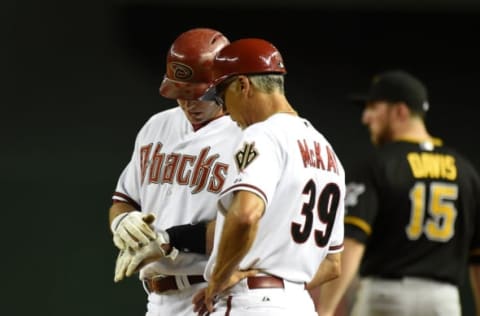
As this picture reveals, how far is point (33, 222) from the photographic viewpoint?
24.3ft

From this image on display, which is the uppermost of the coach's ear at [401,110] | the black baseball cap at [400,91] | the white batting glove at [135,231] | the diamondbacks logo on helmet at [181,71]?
the diamondbacks logo on helmet at [181,71]

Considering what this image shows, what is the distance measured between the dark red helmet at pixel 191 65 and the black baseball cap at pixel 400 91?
4.86 feet

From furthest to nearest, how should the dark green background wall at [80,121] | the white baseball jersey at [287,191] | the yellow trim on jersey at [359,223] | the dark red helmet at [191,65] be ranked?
the dark green background wall at [80,121]
the yellow trim on jersey at [359,223]
the dark red helmet at [191,65]
the white baseball jersey at [287,191]

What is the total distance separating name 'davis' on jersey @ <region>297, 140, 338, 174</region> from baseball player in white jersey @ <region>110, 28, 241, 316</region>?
1.09 ft

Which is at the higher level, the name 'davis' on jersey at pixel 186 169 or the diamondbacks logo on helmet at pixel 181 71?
the diamondbacks logo on helmet at pixel 181 71

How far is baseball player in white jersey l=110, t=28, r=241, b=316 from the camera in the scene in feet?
11.2

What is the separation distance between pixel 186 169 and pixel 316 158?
0.61 metres

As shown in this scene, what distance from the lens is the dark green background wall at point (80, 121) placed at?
740 cm

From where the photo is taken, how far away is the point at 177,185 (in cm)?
356

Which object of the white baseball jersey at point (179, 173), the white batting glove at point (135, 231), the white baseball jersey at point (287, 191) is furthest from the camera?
the white baseball jersey at point (179, 173)

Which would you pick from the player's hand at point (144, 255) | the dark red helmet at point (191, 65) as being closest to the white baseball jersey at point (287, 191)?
the player's hand at point (144, 255)

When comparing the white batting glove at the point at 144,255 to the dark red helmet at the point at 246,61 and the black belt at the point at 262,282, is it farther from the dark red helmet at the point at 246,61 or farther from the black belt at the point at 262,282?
the dark red helmet at the point at 246,61

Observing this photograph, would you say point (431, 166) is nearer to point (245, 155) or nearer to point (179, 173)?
point (179, 173)

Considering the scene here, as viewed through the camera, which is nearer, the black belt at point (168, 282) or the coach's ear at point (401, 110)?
the black belt at point (168, 282)
